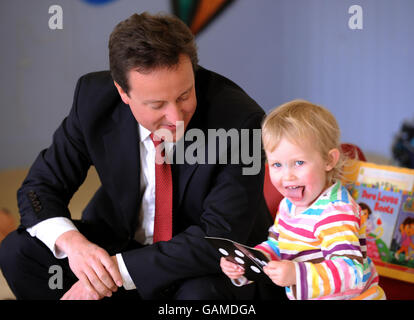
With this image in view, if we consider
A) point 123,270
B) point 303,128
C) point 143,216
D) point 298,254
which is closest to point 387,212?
point 298,254

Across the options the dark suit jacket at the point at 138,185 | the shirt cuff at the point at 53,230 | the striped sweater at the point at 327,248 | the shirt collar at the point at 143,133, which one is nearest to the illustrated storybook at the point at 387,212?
the dark suit jacket at the point at 138,185

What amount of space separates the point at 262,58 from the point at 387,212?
86 cm

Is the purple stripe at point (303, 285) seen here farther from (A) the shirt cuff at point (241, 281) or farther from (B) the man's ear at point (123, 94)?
(B) the man's ear at point (123, 94)

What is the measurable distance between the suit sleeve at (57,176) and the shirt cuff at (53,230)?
0.08 ft

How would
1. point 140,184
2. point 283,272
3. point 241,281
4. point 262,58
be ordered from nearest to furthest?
point 283,272
point 241,281
point 140,184
point 262,58

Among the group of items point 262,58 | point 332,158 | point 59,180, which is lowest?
point 59,180

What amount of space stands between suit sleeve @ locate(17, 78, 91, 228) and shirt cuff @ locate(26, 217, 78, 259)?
0.02 m

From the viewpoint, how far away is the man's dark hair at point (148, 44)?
1.37 m

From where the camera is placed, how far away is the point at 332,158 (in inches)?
51.9

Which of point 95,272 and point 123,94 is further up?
point 123,94

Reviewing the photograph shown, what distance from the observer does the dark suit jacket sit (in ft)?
4.81

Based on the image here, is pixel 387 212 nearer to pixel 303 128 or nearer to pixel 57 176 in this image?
pixel 303 128

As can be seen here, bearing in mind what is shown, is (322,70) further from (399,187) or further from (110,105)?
(110,105)

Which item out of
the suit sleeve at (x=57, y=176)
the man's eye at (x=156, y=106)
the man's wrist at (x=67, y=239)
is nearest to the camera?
the man's eye at (x=156, y=106)
